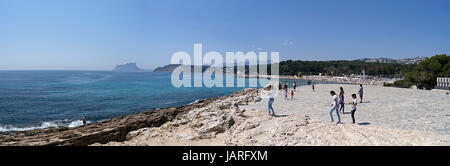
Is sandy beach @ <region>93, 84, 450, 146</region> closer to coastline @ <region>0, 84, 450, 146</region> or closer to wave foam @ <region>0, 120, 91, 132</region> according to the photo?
coastline @ <region>0, 84, 450, 146</region>

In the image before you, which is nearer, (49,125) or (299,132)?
(299,132)

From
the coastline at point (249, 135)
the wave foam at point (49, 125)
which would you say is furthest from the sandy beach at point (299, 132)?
the wave foam at point (49, 125)

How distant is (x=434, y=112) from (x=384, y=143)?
22.9 feet

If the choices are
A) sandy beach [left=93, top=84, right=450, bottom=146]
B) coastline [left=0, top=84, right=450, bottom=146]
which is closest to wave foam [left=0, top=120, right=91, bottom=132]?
coastline [left=0, top=84, right=450, bottom=146]

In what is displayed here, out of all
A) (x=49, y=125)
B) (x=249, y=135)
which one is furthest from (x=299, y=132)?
(x=49, y=125)

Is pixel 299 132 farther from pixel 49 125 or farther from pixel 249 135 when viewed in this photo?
pixel 49 125

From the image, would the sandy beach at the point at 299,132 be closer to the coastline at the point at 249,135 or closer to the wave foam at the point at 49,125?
the coastline at the point at 249,135

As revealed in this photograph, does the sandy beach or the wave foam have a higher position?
the sandy beach

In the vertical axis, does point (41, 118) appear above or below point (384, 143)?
below

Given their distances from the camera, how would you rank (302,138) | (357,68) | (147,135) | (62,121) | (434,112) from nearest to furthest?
1. (302,138)
2. (147,135)
3. (434,112)
4. (62,121)
5. (357,68)
